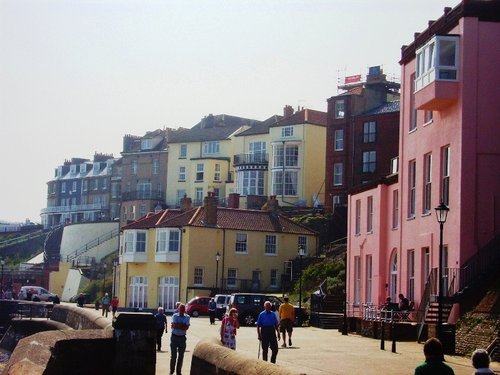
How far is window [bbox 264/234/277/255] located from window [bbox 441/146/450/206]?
38122 millimetres

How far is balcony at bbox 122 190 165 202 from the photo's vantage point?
114 metres

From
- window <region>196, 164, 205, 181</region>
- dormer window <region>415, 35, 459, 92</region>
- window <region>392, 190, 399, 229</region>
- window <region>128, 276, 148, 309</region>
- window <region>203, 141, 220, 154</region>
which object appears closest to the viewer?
dormer window <region>415, 35, 459, 92</region>

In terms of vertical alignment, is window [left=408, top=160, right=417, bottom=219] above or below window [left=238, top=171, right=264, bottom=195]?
below

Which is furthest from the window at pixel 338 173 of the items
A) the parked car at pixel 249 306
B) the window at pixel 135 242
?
the parked car at pixel 249 306

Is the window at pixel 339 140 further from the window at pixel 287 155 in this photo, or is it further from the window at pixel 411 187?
the window at pixel 411 187

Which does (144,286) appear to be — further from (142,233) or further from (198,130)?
(198,130)

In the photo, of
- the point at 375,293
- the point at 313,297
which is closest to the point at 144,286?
the point at 313,297

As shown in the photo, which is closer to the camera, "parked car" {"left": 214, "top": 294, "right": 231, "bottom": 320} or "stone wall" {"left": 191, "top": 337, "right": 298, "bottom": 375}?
"stone wall" {"left": 191, "top": 337, "right": 298, "bottom": 375}

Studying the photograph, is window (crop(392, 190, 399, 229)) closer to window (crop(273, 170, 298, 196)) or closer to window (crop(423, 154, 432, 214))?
window (crop(423, 154, 432, 214))

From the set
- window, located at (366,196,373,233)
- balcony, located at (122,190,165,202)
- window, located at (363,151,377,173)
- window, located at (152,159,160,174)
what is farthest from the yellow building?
window, located at (152,159,160,174)

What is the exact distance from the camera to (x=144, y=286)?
250 ft

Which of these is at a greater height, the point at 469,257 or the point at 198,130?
the point at 198,130

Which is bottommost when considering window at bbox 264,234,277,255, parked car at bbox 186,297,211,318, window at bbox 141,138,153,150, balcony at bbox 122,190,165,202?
parked car at bbox 186,297,211,318

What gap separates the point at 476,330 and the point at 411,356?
252cm
